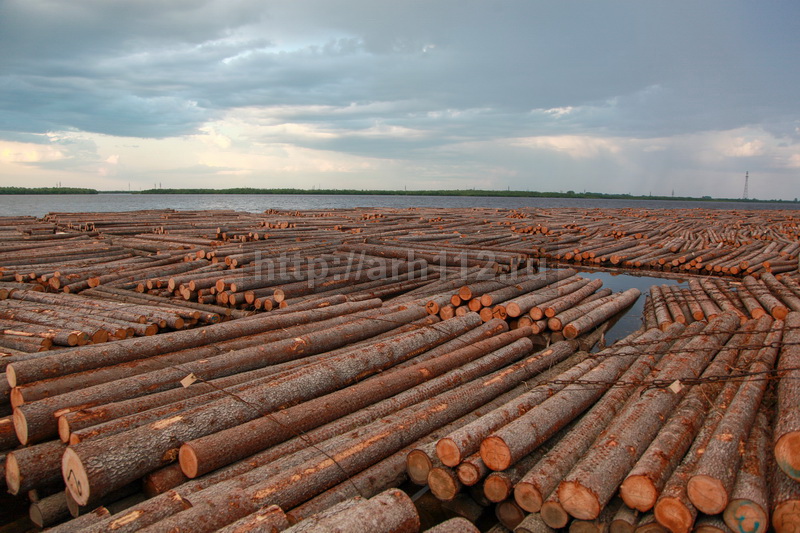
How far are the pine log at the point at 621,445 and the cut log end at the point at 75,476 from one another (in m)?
3.89

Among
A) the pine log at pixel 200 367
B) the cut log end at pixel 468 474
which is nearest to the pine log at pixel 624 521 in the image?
the cut log end at pixel 468 474

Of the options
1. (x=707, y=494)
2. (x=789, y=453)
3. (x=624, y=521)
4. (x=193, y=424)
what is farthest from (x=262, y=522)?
(x=789, y=453)

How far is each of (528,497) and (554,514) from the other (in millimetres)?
243

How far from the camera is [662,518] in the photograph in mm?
3670

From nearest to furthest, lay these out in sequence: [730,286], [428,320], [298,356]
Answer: [298,356] < [428,320] < [730,286]

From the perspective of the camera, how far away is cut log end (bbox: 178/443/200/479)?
4137mm

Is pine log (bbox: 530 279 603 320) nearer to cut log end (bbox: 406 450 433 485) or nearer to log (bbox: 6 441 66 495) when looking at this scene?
cut log end (bbox: 406 450 433 485)

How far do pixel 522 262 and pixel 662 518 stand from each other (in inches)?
508

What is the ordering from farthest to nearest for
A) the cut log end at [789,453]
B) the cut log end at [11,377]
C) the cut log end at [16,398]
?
the cut log end at [11,377] < the cut log end at [16,398] < the cut log end at [789,453]

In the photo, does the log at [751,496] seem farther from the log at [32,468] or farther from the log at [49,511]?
the log at [32,468]

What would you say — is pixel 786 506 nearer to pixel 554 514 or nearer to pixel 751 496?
pixel 751 496

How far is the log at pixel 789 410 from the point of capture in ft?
12.3

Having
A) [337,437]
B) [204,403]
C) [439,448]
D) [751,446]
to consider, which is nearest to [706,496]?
[751,446]

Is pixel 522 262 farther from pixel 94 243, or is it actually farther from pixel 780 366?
pixel 94 243
